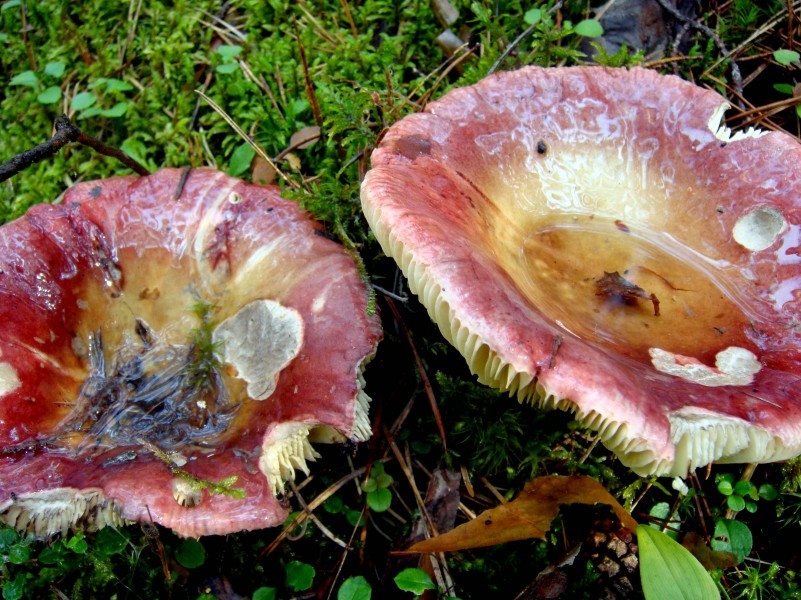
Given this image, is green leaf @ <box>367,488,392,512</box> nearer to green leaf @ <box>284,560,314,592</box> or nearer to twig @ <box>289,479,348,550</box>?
twig @ <box>289,479,348,550</box>

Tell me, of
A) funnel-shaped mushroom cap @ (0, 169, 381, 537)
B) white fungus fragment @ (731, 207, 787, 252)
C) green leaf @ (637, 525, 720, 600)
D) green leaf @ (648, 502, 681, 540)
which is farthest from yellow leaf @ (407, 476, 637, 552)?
white fungus fragment @ (731, 207, 787, 252)

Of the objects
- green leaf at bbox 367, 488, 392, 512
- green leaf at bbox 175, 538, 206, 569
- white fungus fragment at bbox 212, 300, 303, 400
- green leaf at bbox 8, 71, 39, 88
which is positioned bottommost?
green leaf at bbox 175, 538, 206, 569

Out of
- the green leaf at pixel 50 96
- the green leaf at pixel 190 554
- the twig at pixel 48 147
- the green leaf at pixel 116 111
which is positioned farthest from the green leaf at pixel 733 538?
the green leaf at pixel 50 96

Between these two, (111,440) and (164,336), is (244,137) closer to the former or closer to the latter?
(164,336)

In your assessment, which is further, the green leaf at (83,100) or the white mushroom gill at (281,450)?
the green leaf at (83,100)

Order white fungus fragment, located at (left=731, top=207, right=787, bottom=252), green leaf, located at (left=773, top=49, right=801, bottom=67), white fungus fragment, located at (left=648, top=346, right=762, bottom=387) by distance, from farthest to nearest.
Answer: green leaf, located at (left=773, top=49, right=801, bottom=67)
white fungus fragment, located at (left=731, top=207, right=787, bottom=252)
white fungus fragment, located at (left=648, top=346, right=762, bottom=387)

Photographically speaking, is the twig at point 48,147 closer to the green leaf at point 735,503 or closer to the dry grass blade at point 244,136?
the dry grass blade at point 244,136

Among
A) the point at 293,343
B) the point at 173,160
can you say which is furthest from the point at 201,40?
the point at 293,343
